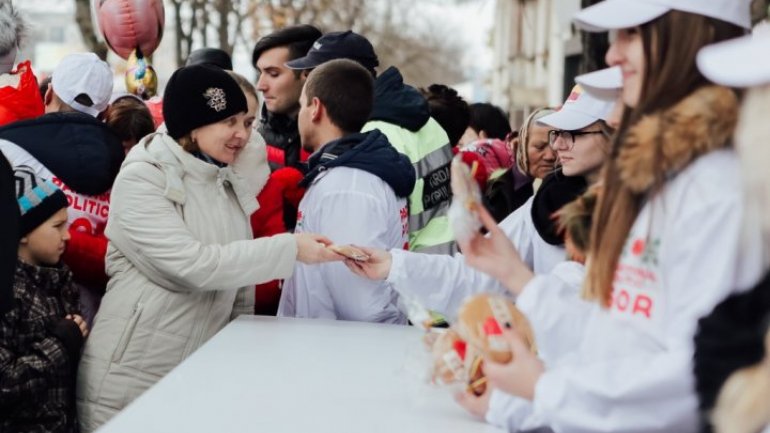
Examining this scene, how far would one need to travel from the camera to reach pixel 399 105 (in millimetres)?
5301

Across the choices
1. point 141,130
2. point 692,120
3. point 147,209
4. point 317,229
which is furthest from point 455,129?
point 692,120

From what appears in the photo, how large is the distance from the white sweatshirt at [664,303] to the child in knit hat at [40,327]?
2060 millimetres

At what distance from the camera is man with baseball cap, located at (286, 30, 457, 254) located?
5066 mm

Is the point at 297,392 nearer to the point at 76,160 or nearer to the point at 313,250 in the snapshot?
the point at 313,250

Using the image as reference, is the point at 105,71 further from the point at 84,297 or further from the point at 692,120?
the point at 692,120

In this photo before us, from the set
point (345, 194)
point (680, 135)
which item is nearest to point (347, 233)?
point (345, 194)

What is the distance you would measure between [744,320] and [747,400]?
0.48ft

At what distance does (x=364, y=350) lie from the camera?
11.5 ft

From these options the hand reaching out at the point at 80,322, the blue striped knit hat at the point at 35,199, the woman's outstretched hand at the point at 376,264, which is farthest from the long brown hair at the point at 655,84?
the blue striped knit hat at the point at 35,199

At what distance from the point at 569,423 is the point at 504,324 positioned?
1.09ft

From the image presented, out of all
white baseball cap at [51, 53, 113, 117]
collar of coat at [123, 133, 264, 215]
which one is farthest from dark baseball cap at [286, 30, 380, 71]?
collar of coat at [123, 133, 264, 215]

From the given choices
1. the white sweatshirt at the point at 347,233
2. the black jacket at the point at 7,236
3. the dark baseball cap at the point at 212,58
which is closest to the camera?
the black jacket at the point at 7,236

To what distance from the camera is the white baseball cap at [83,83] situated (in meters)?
4.97

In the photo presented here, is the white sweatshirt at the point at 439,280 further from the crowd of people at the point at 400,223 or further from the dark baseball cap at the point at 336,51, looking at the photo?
the dark baseball cap at the point at 336,51
